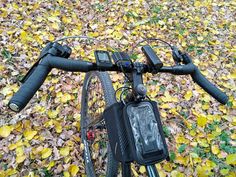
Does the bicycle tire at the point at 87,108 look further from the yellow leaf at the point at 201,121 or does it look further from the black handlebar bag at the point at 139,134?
the yellow leaf at the point at 201,121

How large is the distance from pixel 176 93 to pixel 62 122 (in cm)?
153

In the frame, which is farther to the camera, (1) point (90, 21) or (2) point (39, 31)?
(1) point (90, 21)

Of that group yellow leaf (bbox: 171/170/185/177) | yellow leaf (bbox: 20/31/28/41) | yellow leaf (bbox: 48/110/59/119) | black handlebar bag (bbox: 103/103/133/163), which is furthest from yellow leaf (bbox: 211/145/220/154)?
yellow leaf (bbox: 20/31/28/41)

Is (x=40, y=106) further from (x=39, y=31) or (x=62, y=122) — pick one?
(x=39, y=31)

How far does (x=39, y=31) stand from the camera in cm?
434

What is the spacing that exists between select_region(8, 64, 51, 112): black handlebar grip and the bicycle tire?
90 cm

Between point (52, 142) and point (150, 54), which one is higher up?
point (52, 142)

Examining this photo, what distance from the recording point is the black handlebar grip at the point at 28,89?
4.06ft

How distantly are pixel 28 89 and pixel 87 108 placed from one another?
173 cm

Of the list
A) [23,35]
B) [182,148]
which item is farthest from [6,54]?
[182,148]

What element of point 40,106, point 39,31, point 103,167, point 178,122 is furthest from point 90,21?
point 103,167

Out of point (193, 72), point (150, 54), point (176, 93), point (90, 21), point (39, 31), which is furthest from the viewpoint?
point (90, 21)

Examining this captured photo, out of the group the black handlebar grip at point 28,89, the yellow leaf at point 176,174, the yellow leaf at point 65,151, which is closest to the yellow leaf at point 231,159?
the yellow leaf at point 176,174

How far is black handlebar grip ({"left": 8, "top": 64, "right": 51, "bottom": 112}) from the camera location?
1.24m
